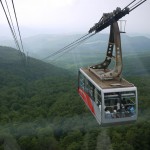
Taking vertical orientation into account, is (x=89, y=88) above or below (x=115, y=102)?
below

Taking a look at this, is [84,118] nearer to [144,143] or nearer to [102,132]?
[102,132]

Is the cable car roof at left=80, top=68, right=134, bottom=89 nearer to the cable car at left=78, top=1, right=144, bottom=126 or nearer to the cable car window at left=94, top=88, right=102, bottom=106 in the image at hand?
the cable car at left=78, top=1, right=144, bottom=126

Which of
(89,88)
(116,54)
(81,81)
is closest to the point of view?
(116,54)

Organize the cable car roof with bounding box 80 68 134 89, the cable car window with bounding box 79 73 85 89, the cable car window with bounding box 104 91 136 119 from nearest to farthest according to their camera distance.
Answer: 1. the cable car window with bounding box 104 91 136 119
2. the cable car roof with bounding box 80 68 134 89
3. the cable car window with bounding box 79 73 85 89

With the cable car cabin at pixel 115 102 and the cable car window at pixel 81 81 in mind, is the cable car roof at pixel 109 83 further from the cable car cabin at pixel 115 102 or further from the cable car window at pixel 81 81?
the cable car window at pixel 81 81

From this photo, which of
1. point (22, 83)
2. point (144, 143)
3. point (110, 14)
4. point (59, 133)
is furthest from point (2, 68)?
point (110, 14)

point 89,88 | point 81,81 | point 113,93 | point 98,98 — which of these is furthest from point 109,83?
point 81,81

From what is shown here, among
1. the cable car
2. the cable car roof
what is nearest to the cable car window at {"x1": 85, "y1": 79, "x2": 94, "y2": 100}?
the cable car

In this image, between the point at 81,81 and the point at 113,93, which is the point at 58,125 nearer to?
the point at 81,81

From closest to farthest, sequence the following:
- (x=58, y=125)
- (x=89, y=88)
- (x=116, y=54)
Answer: (x=116, y=54) → (x=89, y=88) → (x=58, y=125)
